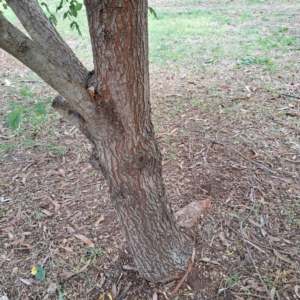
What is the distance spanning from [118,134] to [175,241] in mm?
902

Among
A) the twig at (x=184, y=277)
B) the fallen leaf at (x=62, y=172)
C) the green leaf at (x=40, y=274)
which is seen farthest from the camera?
the fallen leaf at (x=62, y=172)

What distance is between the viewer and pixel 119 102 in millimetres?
1159

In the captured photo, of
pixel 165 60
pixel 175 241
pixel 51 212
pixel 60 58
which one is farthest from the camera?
pixel 165 60

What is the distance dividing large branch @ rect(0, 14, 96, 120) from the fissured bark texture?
7 centimetres

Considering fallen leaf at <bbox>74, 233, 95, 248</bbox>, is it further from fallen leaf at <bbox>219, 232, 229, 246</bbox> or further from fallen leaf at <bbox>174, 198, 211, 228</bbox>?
fallen leaf at <bbox>219, 232, 229, 246</bbox>

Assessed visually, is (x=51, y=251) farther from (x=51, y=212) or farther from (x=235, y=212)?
(x=235, y=212)

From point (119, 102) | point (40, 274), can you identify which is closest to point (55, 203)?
point (40, 274)

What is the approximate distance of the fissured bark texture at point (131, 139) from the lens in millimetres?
1012

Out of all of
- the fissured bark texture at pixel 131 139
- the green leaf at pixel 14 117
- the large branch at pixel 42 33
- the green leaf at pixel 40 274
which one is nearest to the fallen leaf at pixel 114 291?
the fissured bark texture at pixel 131 139

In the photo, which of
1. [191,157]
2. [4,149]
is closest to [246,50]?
[191,157]

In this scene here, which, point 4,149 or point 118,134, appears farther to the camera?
point 4,149

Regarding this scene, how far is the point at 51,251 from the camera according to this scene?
2.01 m

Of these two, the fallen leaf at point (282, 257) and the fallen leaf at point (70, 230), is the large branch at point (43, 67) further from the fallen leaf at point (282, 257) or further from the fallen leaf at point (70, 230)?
the fallen leaf at point (282, 257)

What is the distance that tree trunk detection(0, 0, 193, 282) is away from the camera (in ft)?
3.23
